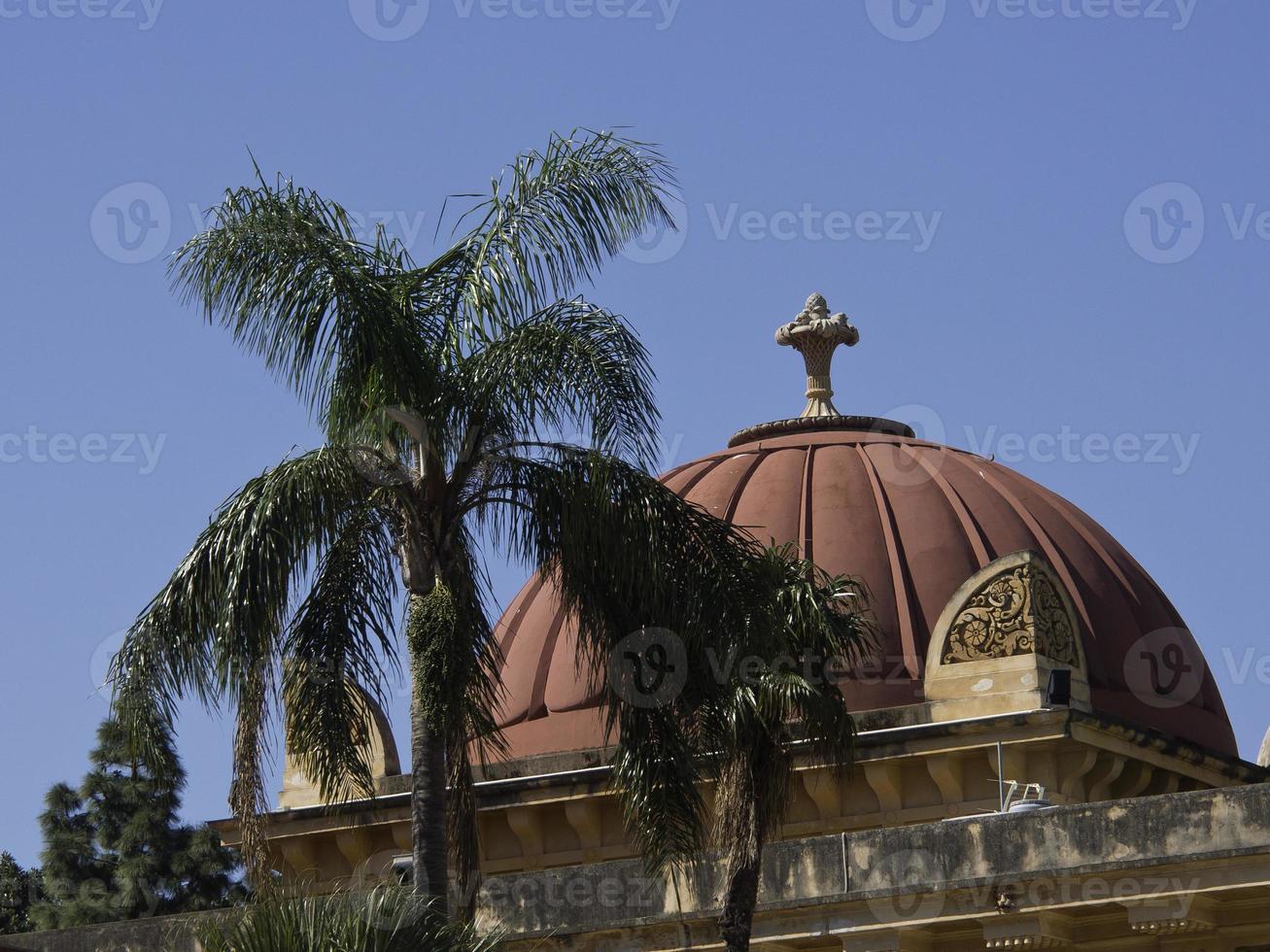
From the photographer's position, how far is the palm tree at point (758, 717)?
1658cm

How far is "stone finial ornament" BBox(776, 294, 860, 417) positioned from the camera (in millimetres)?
29984

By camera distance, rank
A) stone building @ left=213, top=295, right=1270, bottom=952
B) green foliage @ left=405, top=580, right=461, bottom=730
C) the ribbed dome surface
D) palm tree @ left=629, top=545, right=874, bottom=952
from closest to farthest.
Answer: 1. green foliage @ left=405, top=580, right=461, bottom=730
2. palm tree @ left=629, top=545, right=874, bottom=952
3. stone building @ left=213, top=295, right=1270, bottom=952
4. the ribbed dome surface

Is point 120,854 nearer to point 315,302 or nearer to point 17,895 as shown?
point 17,895

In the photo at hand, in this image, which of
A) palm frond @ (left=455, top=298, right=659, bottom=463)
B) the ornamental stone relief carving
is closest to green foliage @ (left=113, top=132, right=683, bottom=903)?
palm frond @ (left=455, top=298, right=659, bottom=463)

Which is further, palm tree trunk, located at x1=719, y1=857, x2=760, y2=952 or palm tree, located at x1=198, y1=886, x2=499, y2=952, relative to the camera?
palm tree trunk, located at x1=719, y1=857, x2=760, y2=952

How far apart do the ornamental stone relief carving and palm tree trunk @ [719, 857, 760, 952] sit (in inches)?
246

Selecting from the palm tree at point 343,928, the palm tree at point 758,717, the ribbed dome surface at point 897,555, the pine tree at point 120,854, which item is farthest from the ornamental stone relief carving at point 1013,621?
the pine tree at point 120,854

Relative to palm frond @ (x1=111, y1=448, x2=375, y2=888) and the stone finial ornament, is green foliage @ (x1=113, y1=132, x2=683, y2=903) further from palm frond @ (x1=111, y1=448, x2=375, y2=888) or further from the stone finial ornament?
the stone finial ornament

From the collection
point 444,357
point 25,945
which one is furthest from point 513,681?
point 444,357

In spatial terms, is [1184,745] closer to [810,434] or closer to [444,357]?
[810,434]

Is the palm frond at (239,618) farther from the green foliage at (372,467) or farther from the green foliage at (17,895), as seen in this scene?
the green foliage at (17,895)

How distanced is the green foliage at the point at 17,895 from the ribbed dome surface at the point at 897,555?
48.9 ft

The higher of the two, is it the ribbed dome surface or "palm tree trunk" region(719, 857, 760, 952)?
the ribbed dome surface

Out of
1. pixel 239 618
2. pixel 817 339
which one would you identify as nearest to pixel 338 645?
pixel 239 618
